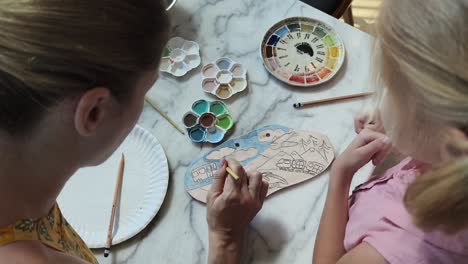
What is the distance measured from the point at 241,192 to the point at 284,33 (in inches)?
13.8

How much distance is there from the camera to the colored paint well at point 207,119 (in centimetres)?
92

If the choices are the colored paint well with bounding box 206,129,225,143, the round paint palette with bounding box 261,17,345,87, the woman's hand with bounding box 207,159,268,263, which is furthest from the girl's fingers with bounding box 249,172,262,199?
the round paint palette with bounding box 261,17,345,87

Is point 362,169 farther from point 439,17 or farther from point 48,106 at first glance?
point 48,106

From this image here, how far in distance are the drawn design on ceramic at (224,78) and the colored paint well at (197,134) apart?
0.08 meters

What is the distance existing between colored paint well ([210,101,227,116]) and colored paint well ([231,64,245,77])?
0.23 ft

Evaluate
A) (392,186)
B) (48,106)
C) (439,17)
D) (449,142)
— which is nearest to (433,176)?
(449,142)

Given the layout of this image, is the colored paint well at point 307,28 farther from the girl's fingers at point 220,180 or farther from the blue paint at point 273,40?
Result: the girl's fingers at point 220,180

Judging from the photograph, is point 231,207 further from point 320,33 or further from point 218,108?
point 320,33

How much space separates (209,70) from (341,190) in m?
0.34

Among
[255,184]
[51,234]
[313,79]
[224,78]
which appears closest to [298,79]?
[313,79]

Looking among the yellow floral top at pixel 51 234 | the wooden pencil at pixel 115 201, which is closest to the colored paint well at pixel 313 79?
the wooden pencil at pixel 115 201

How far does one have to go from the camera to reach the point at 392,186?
2.61 feet

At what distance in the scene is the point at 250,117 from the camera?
93cm

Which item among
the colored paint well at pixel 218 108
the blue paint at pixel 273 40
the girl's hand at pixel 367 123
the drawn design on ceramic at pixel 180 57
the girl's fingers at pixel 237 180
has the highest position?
the drawn design on ceramic at pixel 180 57
